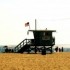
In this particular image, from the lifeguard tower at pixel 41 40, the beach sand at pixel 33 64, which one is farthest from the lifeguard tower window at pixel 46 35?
the beach sand at pixel 33 64

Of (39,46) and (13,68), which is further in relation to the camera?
(39,46)

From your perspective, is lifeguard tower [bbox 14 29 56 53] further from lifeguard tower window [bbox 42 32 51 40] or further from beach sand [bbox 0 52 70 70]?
beach sand [bbox 0 52 70 70]

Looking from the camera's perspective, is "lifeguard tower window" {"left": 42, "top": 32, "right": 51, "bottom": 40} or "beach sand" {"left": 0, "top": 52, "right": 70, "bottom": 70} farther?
"lifeguard tower window" {"left": 42, "top": 32, "right": 51, "bottom": 40}


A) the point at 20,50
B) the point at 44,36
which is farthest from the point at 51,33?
the point at 20,50

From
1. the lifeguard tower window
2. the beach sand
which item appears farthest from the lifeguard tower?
the beach sand

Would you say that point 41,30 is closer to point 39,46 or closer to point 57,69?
point 39,46

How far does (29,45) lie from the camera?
51.6 m

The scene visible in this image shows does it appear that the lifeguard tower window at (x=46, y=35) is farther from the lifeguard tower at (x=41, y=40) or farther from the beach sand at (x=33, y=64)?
the beach sand at (x=33, y=64)

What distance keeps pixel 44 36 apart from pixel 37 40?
134 cm

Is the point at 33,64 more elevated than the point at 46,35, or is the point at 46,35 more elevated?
the point at 46,35

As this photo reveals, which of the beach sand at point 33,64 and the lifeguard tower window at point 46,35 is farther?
the lifeguard tower window at point 46,35

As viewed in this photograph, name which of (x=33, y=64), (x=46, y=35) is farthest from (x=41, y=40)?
(x=33, y=64)

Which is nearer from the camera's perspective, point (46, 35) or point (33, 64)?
point (33, 64)

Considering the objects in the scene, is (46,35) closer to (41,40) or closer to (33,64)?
(41,40)
